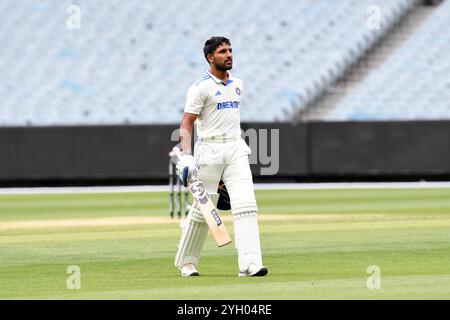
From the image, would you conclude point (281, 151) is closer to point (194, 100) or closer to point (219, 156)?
point (219, 156)

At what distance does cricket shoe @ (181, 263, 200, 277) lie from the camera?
1426cm

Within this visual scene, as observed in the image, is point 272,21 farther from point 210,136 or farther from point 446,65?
point 210,136

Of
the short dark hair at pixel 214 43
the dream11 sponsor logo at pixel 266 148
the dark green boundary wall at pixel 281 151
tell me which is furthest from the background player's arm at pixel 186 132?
the dark green boundary wall at pixel 281 151

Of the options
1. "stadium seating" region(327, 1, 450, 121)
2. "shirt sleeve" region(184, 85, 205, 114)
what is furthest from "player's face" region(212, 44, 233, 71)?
"stadium seating" region(327, 1, 450, 121)

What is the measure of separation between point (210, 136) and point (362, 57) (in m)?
27.8

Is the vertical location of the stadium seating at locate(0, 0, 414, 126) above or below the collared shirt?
above

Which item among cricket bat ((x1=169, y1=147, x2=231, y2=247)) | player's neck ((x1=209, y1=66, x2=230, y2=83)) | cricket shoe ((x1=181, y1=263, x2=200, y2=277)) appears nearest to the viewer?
cricket bat ((x1=169, y1=147, x2=231, y2=247))

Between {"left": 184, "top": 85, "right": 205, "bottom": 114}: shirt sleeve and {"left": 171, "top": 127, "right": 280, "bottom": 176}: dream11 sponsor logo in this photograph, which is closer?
{"left": 184, "top": 85, "right": 205, "bottom": 114}: shirt sleeve

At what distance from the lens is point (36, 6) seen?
142 ft

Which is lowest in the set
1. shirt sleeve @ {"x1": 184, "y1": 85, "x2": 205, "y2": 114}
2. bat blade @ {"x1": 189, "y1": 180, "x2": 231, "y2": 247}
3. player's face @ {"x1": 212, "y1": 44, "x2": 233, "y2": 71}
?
bat blade @ {"x1": 189, "y1": 180, "x2": 231, "y2": 247}

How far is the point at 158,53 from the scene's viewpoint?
138ft

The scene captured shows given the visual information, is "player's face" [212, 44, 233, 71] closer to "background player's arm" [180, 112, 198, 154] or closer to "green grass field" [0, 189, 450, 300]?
"background player's arm" [180, 112, 198, 154]

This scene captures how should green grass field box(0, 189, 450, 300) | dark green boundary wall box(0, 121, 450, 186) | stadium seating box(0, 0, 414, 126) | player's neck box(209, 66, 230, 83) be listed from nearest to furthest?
1. green grass field box(0, 189, 450, 300)
2. player's neck box(209, 66, 230, 83)
3. dark green boundary wall box(0, 121, 450, 186)
4. stadium seating box(0, 0, 414, 126)
